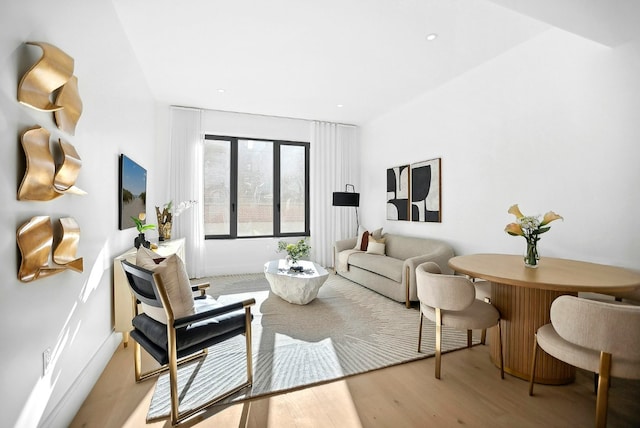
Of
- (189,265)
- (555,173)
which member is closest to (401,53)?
(555,173)

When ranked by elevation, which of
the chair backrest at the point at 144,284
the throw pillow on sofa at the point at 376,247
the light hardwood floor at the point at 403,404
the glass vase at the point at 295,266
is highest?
the chair backrest at the point at 144,284

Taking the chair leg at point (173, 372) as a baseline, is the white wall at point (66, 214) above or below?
above

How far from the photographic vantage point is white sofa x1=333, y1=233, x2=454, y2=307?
379 cm

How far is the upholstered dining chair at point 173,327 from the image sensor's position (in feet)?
5.71

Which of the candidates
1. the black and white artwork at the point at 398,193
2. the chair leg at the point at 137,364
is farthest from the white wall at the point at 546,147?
the chair leg at the point at 137,364

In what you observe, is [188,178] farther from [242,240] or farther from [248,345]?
[248,345]

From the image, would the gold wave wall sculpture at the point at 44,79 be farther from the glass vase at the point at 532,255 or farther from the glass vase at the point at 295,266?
the glass vase at the point at 532,255

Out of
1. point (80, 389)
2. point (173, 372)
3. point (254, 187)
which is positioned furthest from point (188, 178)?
point (173, 372)

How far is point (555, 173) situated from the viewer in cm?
296

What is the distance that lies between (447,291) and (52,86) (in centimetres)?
264

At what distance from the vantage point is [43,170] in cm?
147

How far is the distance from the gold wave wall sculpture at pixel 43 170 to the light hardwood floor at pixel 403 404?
54.4 inches

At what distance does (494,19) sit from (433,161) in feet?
6.37

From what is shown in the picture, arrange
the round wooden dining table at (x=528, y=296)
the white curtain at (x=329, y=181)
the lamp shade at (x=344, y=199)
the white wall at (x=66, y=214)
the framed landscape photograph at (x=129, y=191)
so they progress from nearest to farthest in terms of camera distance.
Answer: the white wall at (x=66, y=214) → the round wooden dining table at (x=528, y=296) → the framed landscape photograph at (x=129, y=191) → the lamp shade at (x=344, y=199) → the white curtain at (x=329, y=181)
